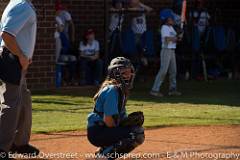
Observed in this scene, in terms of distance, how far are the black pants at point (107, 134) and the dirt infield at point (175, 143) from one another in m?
0.86

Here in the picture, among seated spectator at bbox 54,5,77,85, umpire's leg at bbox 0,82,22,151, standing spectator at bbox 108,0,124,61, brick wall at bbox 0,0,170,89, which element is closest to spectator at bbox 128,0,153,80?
standing spectator at bbox 108,0,124,61

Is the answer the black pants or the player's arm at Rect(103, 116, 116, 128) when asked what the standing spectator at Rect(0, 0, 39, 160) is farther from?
the player's arm at Rect(103, 116, 116, 128)

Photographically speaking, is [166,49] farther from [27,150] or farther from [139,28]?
[27,150]

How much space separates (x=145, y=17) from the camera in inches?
779

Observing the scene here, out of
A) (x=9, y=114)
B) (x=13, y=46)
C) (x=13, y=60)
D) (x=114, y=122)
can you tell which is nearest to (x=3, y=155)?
(x=9, y=114)

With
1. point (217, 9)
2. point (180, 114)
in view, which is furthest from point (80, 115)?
point (217, 9)

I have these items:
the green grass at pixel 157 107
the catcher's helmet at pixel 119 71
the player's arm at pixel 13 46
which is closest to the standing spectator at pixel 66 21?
the green grass at pixel 157 107

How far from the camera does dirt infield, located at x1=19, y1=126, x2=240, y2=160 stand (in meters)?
8.77

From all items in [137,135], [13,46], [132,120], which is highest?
[13,46]

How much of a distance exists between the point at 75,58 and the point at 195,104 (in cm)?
412

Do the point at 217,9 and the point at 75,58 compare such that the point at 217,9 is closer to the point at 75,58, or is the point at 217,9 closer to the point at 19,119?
the point at 75,58

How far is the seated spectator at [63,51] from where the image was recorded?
17062 millimetres

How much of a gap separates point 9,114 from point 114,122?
4.12ft

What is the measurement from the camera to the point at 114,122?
765 cm
